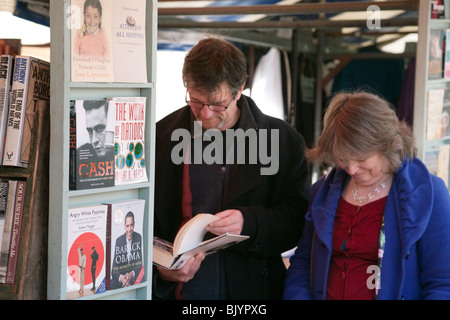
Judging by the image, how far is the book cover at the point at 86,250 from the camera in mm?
1749

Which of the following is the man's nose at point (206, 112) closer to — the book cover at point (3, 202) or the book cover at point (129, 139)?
the book cover at point (129, 139)

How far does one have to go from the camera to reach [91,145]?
5.79 feet

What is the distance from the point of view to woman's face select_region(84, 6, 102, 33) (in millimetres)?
1743

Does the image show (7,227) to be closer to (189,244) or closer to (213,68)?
(189,244)

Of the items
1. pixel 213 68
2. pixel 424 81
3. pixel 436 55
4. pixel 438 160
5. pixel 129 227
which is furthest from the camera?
pixel 438 160

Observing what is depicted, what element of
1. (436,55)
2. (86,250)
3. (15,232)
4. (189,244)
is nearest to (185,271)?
(189,244)

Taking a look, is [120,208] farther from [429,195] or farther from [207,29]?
[207,29]

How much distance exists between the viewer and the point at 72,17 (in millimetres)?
1690

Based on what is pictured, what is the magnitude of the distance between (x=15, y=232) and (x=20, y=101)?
0.38 metres

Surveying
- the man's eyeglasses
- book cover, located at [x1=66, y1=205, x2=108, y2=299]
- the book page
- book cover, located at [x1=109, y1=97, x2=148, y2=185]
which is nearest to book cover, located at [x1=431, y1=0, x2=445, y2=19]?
the man's eyeglasses

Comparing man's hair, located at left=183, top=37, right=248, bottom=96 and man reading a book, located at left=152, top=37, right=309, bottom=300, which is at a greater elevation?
man's hair, located at left=183, top=37, right=248, bottom=96

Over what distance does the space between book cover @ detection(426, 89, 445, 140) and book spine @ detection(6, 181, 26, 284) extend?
222cm

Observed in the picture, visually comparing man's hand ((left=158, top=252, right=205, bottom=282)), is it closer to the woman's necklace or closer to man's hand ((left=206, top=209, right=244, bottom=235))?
man's hand ((left=206, top=209, right=244, bottom=235))
